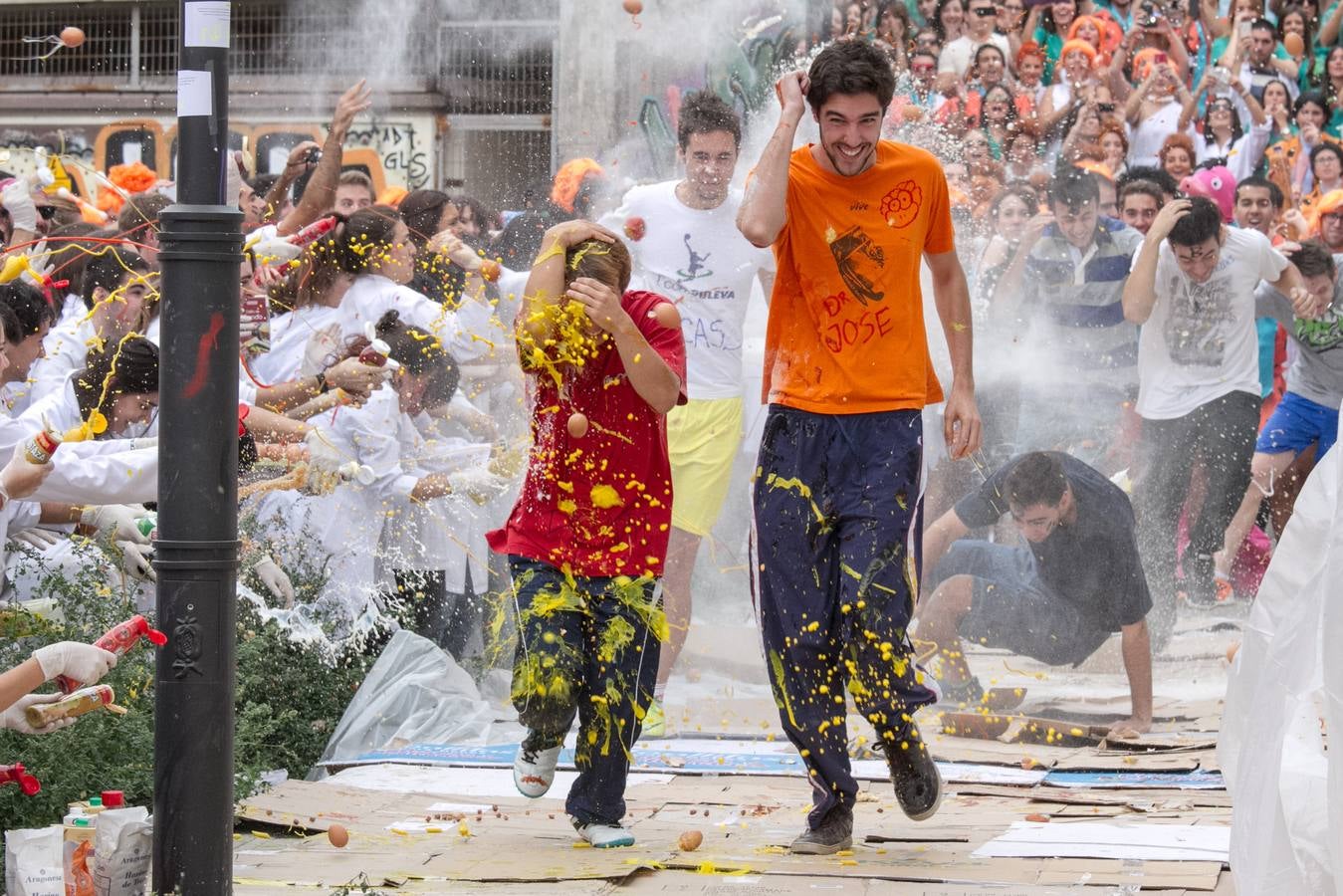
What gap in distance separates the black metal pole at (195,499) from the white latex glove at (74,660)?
11 centimetres

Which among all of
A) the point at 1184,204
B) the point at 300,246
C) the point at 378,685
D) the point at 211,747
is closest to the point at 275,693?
the point at 378,685

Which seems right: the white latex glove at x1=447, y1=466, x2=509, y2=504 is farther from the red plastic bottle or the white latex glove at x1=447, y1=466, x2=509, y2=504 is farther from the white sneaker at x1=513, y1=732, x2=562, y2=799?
the red plastic bottle

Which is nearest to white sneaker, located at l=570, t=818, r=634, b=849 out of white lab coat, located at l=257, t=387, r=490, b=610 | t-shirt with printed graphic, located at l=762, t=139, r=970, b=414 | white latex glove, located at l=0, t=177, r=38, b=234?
t-shirt with printed graphic, located at l=762, t=139, r=970, b=414

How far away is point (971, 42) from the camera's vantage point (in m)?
11.0

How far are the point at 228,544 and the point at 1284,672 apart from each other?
2102 millimetres

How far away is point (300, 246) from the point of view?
768cm

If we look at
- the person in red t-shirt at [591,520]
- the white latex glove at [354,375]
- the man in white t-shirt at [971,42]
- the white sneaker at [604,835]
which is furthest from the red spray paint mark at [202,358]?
the man in white t-shirt at [971,42]

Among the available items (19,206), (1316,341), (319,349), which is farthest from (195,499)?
(1316,341)

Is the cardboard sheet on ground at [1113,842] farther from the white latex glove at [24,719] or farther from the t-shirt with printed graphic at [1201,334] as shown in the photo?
the t-shirt with printed graphic at [1201,334]

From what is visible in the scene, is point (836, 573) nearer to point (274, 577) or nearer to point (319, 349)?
point (274, 577)

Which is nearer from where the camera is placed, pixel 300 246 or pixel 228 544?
pixel 228 544

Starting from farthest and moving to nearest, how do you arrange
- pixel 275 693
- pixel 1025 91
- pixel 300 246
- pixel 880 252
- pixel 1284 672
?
pixel 1025 91 → pixel 300 246 → pixel 275 693 → pixel 880 252 → pixel 1284 672

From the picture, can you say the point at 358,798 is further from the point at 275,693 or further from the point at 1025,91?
the point at 1025,91

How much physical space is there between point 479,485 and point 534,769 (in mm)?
2438
